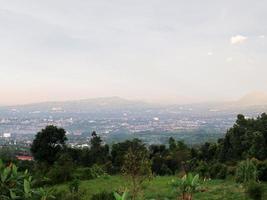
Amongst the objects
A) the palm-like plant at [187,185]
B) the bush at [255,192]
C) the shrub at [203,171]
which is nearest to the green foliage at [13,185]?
the palm-like plant at [187,185]

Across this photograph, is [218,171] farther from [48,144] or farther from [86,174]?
[48,144]

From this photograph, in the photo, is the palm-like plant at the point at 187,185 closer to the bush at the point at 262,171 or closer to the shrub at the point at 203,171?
the bush at the point at 262,171

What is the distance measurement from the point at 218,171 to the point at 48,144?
50.6 feet

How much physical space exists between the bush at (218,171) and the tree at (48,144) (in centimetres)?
1362

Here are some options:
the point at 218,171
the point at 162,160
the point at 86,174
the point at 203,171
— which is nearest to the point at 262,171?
the point at 218,171

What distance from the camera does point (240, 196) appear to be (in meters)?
16.3

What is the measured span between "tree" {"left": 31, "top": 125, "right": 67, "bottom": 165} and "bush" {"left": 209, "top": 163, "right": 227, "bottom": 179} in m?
13.6

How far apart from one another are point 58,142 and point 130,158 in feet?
89.4

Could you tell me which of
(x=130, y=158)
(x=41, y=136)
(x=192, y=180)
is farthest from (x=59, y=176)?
(x=192, y=180)

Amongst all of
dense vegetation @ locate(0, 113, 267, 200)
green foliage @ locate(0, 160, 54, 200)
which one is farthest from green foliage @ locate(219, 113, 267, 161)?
green foliage @ locate(0, 160, 54, 200)

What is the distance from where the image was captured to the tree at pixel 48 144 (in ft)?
123

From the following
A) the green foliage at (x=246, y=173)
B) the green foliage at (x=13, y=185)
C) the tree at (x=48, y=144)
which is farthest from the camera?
the tree at (x=48, y=144)

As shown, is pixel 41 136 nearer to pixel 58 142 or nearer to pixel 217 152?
pixel 58 142

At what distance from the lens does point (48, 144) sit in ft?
125
